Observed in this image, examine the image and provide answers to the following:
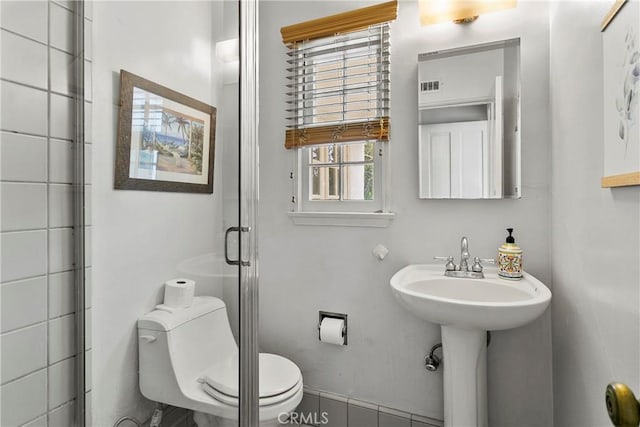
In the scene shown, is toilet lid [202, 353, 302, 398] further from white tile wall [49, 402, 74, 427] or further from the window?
the window

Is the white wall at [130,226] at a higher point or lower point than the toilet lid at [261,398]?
higher

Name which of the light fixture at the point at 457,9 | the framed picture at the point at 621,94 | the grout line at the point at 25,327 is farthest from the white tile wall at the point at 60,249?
the light fixture at the point at 457,9

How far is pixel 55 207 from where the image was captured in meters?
0.94

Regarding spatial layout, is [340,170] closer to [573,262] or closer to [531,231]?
[531,231]

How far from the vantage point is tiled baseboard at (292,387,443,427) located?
5.50 ft

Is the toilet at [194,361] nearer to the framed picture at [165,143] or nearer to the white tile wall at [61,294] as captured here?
the white tile wall at [61,294]

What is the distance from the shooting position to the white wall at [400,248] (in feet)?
4.88

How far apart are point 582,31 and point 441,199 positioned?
0.78 m

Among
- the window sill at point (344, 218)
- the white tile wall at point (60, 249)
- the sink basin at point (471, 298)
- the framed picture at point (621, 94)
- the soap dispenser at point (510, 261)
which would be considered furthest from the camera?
the window sill at point (344, 218)

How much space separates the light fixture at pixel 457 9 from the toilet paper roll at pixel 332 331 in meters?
1.51

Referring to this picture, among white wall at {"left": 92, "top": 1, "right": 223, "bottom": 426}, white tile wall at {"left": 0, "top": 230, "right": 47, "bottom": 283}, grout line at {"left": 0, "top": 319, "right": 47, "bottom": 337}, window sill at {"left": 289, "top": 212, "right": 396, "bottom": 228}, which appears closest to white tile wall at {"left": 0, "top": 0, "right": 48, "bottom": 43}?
white wall at {"left": 92, "top": 1, "right": 223, "bottom": 426}

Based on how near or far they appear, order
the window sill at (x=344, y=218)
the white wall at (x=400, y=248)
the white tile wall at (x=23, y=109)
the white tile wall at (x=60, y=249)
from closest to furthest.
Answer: the white tile wall at (x=23, y=109), the white tile wall at (x=60, y=249), the white wall at (x=400, y=248), the window sill at (x=344, y=218)

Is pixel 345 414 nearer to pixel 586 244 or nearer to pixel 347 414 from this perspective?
pixel 347 414

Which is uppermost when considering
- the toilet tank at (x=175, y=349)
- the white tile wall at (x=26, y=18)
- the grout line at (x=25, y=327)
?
the white tile wall at (x=26, y=18)
